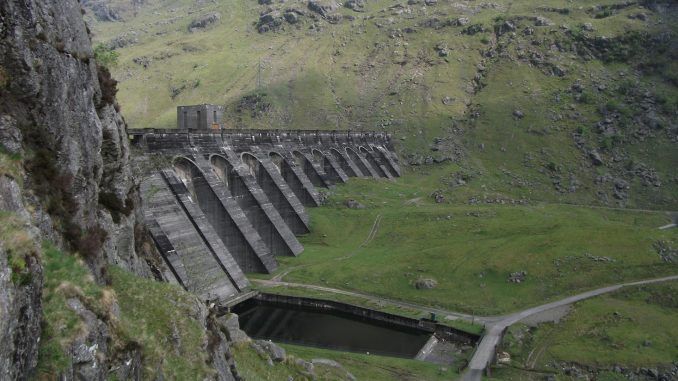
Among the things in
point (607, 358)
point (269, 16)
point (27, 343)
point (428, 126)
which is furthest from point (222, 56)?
point (27, 343)

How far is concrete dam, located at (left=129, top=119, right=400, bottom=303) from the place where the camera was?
43.7m

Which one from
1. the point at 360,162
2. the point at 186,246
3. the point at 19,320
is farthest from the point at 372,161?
the point at 19,320

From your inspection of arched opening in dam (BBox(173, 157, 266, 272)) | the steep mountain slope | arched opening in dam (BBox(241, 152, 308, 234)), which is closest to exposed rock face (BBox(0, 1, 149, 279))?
arched opening in dam (BBox(173, 157, 266, 272))

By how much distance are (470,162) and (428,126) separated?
16229 millimetres

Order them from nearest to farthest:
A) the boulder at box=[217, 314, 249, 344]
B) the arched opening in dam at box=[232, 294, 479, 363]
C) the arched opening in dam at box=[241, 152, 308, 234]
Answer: the boulder at box=[217, 314, 249, 344]
the arched opening in dam at box=[232, 294, 479, 363]
the arched opening in dam at box=[241, 152, 308, 234]

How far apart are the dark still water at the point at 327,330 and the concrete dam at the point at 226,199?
333 centimetres

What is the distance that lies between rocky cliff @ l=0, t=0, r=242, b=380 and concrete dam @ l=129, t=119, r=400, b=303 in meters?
19.0

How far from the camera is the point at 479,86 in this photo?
428 ft

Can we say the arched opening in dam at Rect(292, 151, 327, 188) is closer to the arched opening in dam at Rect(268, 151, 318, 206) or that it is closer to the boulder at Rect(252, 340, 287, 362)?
the arched opening in dam at Rect(268, 151, 318, 206)

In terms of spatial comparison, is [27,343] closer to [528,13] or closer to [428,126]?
[428,126]

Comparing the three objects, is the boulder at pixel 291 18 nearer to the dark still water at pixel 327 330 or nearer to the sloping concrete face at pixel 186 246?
the sloping concrete face at pixel 186 246

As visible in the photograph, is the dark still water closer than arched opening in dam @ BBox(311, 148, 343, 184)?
Yes

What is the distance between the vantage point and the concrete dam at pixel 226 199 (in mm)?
43656

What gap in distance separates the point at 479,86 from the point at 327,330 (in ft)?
341
